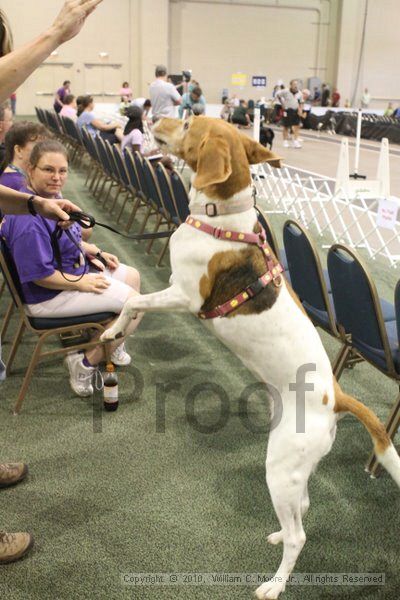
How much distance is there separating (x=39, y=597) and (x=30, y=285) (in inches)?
61.5

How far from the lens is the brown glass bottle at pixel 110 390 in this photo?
10.1 ft

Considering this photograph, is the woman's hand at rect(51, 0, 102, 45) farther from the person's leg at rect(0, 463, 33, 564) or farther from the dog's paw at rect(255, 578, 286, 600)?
the dog's paw at rect(255, 578, 286, 600)

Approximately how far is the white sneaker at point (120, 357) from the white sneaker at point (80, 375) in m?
0.34

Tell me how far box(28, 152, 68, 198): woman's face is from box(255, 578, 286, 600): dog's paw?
7.41 feet

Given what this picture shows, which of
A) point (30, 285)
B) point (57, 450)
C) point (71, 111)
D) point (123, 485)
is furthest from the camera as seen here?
point (71, 111)

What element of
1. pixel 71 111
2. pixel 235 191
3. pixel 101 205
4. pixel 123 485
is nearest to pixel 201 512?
pixel 123 485

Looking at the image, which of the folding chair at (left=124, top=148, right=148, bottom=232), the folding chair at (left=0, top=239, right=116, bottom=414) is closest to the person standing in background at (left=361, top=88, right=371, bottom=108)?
the folding chair at (left=124, top=148, right=148, bottom=232)

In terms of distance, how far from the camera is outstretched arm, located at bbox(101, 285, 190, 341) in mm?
2098

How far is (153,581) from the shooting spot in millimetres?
2080

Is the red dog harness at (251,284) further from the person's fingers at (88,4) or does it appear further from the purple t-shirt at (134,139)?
the purple t-shirt at (134,139)

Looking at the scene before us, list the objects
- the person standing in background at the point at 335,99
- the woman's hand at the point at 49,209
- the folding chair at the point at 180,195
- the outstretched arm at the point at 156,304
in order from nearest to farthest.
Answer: the outstretched arm at the point at 156,304
the woman's hand at the point at 49,209
the folding chair at the point at 180,195
the person standing in background at the point at 335,99

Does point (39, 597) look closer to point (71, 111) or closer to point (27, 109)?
point (71, 111)

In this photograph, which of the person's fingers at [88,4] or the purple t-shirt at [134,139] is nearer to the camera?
the person's fingers at [88,4]

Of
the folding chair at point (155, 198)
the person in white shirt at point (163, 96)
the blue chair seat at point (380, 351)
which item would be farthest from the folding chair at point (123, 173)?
the blue chair seat at point (380, 351)
